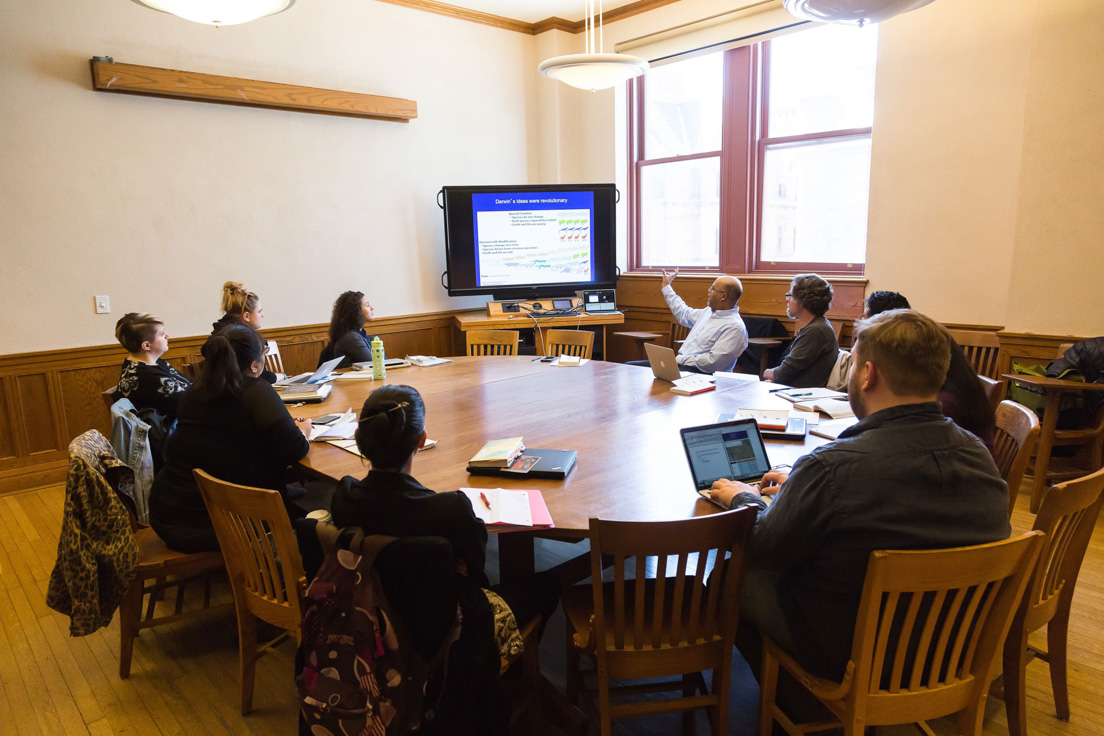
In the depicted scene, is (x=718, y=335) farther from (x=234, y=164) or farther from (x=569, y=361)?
(x=234, y=164)

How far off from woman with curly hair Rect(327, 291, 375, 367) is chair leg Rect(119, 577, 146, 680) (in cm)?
184

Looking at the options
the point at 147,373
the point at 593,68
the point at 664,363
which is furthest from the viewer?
the point at 593,68

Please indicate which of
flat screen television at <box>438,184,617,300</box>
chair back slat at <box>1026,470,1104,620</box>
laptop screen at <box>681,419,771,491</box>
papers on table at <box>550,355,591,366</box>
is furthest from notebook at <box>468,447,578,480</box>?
flat screen television at <box>438,184,617,300</box>

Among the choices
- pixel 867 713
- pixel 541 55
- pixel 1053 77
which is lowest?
pixel 867 713

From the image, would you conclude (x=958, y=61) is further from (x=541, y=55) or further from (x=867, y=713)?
(x=867, y=713)

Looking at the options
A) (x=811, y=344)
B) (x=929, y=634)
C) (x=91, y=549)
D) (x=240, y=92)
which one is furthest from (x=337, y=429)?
(x=240, y=92)

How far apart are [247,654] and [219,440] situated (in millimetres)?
659

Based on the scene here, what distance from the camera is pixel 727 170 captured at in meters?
5.42

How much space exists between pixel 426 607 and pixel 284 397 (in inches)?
75.8

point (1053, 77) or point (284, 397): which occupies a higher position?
point (1053, 77)

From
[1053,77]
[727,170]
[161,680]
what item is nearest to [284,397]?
[161,680]

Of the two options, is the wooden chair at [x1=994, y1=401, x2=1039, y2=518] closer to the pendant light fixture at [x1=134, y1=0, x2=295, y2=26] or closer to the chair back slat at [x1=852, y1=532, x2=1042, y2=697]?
the chair back slat at [x1=852, y1=532, x2=1042, y2=697]

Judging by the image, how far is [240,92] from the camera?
14.6 feet

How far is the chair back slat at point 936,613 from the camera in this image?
1.30 metres
